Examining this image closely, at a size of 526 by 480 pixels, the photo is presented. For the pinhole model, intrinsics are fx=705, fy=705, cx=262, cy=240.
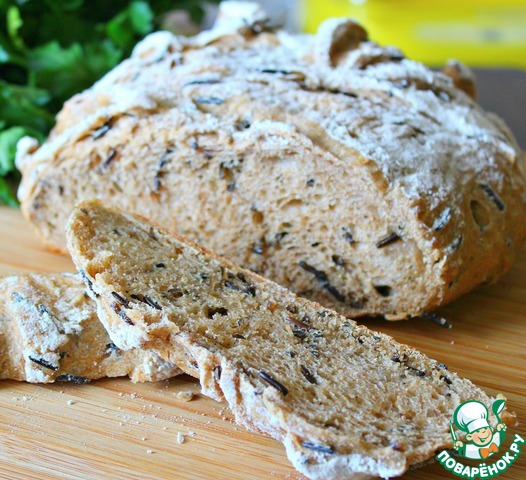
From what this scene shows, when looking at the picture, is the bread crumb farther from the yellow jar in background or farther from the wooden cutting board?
the yellow jar in background

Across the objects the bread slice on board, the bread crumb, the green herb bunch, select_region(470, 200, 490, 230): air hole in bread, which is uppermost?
the green herb bunch

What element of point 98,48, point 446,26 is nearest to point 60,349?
point 98,48

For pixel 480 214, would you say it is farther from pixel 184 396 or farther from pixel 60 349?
pixel 60 349

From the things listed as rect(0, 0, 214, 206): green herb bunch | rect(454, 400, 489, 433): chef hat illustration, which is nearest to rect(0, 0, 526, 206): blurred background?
rect(0, 0, 214, 206): green herb bunch

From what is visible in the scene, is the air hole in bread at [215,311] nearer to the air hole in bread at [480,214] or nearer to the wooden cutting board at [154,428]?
the wooden cutting board at [154,428]

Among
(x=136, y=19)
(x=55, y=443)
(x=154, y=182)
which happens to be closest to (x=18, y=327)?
(x=55, y=443)

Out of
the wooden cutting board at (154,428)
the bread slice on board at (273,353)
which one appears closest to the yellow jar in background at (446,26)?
the wooden cutting board at (154,428)
